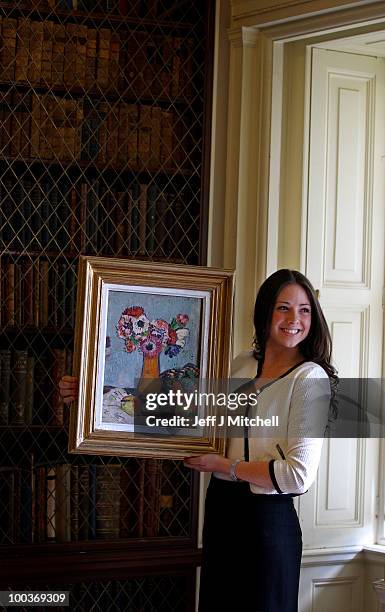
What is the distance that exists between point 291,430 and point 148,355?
1.62ft

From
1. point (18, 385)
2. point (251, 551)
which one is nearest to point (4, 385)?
point (18, 385)

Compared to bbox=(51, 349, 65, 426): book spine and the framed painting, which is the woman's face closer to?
the framed painting

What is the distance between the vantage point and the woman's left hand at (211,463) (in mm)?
2736

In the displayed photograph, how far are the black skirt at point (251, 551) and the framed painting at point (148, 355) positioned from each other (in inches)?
7.2

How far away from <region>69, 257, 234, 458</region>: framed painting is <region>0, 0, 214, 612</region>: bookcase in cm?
64

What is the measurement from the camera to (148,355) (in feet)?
9.39

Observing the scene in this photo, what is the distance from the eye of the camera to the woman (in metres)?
2.66

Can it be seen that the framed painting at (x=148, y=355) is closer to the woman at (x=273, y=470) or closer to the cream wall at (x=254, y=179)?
the woman at (x=273, y=470)

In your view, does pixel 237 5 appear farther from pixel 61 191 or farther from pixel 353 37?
pixel 61 191

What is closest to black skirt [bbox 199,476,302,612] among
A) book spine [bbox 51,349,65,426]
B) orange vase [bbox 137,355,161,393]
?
orange vase [bbox 137,355,161,393]

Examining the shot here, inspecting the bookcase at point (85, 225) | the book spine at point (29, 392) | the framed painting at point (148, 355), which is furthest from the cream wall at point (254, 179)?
the book spine at point (29, 392)

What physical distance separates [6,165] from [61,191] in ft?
0.71

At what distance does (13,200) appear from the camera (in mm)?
3375

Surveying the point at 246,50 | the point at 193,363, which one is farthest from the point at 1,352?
the point at 246,50
